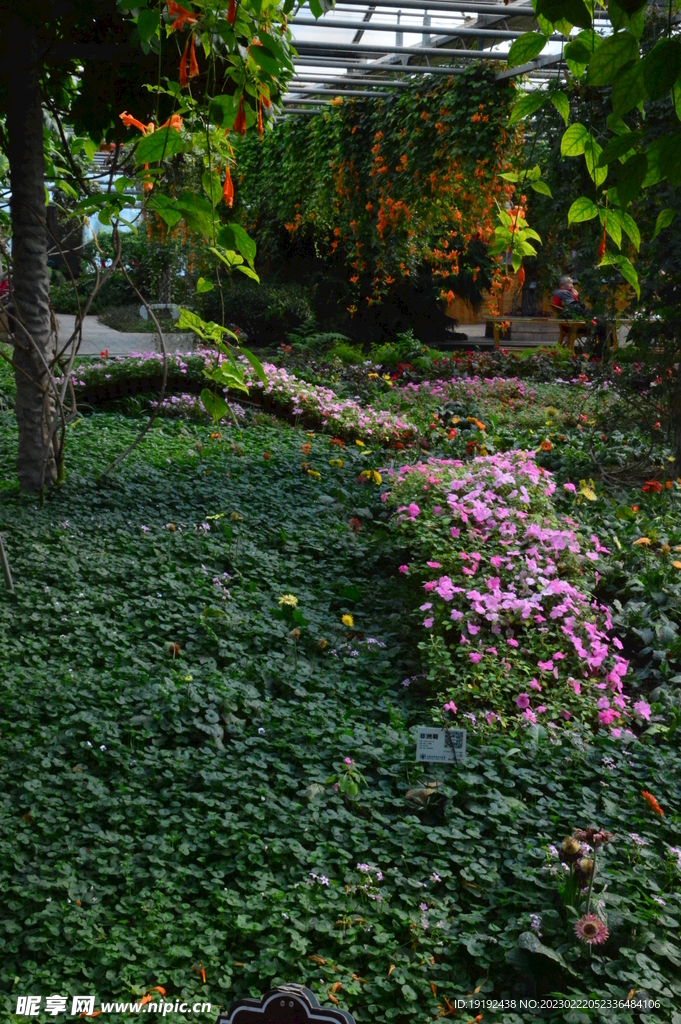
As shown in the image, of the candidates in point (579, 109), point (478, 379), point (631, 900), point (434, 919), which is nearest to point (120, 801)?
point (434, 919)

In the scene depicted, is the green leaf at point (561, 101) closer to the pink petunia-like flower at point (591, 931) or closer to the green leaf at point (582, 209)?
the green leaf at point (582, 209)

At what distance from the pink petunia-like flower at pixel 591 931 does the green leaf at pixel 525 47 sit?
162 cm

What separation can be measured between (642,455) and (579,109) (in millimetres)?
2399

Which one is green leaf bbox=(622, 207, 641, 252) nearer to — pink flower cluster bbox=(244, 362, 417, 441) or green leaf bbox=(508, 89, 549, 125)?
green leaf bbox=(508, 89, 549, 125)

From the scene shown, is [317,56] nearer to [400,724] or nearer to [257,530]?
[257,530]

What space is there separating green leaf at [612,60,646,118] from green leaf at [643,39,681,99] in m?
0.01

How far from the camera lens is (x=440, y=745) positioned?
99.1 inches

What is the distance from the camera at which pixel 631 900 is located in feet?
6.67

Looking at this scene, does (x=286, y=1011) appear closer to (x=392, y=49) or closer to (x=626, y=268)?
(x=626, y=268)

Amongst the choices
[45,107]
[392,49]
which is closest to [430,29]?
[392,49]

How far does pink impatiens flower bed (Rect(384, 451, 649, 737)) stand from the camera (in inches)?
119

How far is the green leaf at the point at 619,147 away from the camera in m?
1.10

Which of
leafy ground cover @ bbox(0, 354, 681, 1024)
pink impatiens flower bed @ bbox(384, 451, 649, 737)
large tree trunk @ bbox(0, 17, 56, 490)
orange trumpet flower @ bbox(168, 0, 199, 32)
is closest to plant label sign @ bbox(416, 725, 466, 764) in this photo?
leafy ground cover @ bbox(0, 354, 681, 1024)

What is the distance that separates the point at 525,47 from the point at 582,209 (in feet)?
0.91
